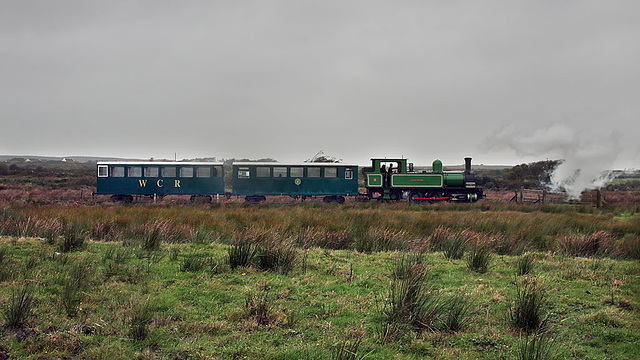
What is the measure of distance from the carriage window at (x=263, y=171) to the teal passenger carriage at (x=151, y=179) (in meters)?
3.44

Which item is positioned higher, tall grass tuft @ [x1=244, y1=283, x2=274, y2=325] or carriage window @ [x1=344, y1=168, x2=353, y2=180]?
carriage window @ [x1=344, y1=168, x2=353, y2=180]

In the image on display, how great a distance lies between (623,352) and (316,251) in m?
6.50

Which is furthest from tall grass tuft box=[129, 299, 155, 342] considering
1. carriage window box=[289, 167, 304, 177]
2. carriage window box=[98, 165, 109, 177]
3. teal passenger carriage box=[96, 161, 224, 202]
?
carriage window box=[98, 165, 109, 177]

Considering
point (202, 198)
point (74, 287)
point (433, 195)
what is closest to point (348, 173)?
point (433, 195)

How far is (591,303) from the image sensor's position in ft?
23.2

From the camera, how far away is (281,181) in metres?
29.5

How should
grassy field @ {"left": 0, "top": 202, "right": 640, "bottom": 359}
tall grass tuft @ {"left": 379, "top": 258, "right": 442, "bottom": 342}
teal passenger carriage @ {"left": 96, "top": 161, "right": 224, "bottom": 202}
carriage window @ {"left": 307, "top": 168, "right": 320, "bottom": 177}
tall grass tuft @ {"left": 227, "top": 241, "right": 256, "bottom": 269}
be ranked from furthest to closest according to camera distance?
1. carriage window @ {"left": 307, "top": 168, "right": 320, "bottom": 177}
2. teal passenger carriage @ {"left": 96, "top": 161, "right": 224, "bottom": 202}
3. tall grass tuft @ {"left": 227, "top": 241, "right": 256, "bottom": 269}
4. tall grass tuft @ {"left": 379, "top": 258, "right": 442, "bottom": 342}
5. grassy field @ {"left": 0, "top": 202, "right": 640, "bottom": 359}

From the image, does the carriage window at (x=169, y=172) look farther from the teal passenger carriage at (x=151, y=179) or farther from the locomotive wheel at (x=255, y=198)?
the locomotive wheel at (x=255, y=198)

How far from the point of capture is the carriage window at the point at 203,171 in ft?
97.3

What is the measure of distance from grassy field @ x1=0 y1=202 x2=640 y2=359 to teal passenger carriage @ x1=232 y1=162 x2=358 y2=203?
17.2 metres

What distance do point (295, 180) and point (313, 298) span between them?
75.3 feet

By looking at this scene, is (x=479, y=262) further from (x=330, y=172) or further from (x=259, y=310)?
(x=330, y=172)

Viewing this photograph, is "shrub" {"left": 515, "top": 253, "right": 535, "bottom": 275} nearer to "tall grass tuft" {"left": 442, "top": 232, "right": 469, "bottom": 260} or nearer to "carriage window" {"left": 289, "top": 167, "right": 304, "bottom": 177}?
"tall grass tuft" {"left": 442, "top": 232, "right": 469, "bottom": 260}

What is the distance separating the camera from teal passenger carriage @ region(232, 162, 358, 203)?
1160 inches
